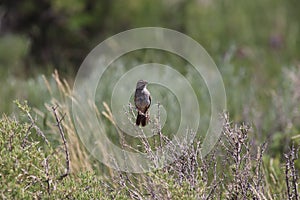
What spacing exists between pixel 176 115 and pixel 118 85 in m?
0.58

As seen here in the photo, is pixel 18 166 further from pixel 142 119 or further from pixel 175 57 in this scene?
pixel 175 57

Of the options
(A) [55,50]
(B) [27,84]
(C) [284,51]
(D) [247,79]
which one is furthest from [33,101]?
(C) [284,51]

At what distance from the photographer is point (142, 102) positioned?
10.1 ft

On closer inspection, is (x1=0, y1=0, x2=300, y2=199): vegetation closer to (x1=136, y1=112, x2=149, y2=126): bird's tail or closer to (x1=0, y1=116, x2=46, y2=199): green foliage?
(x1=136, y1=112, x2=149, y2=126): bird's tail

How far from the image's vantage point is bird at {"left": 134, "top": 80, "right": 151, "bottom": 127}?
3.07 meters

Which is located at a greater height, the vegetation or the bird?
the vegetation

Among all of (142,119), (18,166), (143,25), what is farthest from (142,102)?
(143,25)

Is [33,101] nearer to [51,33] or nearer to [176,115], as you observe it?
[176,115]

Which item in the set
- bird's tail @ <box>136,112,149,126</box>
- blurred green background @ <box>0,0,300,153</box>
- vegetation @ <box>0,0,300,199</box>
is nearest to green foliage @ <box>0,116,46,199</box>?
bird's tail @ <box>136,112,149,126</box>

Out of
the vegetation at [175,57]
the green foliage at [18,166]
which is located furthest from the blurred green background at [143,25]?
the green foliage at [18,166]

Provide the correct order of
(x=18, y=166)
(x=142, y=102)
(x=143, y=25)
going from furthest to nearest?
1. (x=143, y=25)
2. (x=142, y=102)
3. (x=18, y=166)

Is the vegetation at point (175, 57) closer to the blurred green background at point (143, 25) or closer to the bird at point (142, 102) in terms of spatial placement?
the blurred green background at point (143, 25)

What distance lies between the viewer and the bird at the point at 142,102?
3.07 meters

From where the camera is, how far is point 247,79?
7.24 meters
